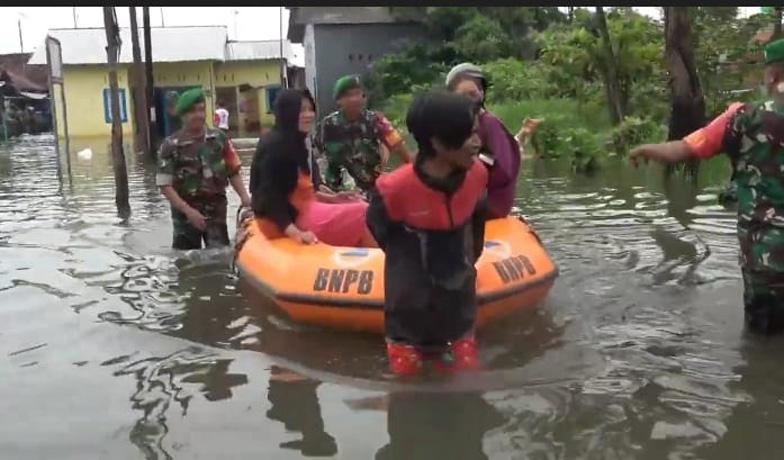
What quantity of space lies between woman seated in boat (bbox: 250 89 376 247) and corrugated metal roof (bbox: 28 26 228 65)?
28.2 m

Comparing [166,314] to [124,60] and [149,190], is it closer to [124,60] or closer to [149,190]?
[149,190]

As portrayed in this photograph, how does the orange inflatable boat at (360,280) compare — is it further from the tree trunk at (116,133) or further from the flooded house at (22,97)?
the flooded house at (22,97)

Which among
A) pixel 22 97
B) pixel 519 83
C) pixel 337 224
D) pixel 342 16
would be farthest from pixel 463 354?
pixel 22 97

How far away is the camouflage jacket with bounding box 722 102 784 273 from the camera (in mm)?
4633

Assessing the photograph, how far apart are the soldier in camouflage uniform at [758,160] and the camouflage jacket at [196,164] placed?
3.78 metres

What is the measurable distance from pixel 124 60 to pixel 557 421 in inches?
1242

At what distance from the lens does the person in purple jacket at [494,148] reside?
5.56m

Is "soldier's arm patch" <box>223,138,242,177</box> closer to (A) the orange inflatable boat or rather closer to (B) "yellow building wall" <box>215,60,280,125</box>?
(A) the orange inflatable boat

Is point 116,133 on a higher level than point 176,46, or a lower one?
lower

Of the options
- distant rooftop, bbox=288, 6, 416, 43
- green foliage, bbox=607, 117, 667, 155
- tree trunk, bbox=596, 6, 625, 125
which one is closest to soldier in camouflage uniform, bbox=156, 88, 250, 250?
green foliage, bbox=607, 117, 667, 155

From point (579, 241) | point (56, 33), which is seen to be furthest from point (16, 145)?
point (579, 241)

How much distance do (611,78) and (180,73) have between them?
2186 cm

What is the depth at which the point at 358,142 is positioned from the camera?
8.18 meters

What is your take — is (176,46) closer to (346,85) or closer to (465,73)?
(346,85)
